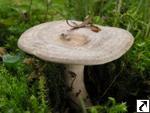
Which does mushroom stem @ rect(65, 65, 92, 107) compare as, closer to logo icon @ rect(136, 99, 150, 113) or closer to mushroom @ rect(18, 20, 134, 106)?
mushroom @ rect(18, 20, 134, 106)

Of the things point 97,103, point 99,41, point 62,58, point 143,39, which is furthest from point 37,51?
point 143,39

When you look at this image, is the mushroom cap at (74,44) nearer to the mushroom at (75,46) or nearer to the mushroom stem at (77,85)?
the mushroom at (75,46)

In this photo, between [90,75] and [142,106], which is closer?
[142,106]

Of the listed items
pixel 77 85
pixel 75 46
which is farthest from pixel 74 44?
pixel 77 85

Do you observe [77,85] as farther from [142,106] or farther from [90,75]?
[142,106]

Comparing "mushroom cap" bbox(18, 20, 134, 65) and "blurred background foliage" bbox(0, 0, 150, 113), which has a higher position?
"mushroom cap" bbox(18, 20, 134, 65)

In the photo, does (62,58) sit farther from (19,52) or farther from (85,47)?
(19,52)

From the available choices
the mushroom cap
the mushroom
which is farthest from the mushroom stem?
the mushroom cap

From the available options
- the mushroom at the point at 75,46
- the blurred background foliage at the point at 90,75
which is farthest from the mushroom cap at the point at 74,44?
the blurred background foliage at the point at 90,75

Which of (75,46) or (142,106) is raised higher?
(75,46)
